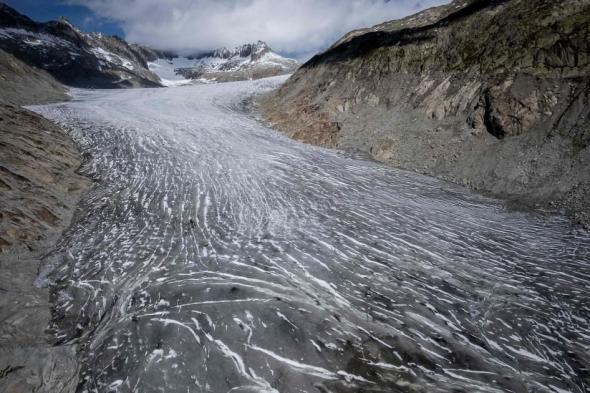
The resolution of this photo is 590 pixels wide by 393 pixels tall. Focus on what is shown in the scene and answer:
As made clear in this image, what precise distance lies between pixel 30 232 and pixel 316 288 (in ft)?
20.5

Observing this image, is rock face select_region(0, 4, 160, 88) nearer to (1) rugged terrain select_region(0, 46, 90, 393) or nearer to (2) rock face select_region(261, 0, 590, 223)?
(1) rugged terrain select_region(0, 46, 90, 393)

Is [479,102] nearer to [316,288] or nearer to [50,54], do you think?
[316,288]

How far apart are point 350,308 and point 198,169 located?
8122 millimetres

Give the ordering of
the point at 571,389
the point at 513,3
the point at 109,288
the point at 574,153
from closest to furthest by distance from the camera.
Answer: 1. the point at 571,389
2. the point at 109,288
3. the point at 574,153
4. the point at 513,3

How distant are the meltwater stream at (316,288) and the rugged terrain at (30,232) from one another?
1.03ft

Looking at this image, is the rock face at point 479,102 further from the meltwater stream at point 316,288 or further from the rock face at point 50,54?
the rock face at point 50,54

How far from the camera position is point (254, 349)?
4688mm

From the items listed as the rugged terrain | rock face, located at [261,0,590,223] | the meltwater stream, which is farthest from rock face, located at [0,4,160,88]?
the meltwater stream

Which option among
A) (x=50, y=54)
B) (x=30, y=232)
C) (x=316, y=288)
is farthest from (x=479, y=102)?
(x=50, y=54)

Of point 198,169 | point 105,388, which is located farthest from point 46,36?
point 105,388

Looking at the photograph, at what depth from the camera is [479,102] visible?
11891mm

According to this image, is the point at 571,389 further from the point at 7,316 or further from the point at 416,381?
the point at 7,316

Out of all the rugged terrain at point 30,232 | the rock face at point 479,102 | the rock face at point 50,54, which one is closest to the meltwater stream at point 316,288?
the rugged terrain at point 30,232

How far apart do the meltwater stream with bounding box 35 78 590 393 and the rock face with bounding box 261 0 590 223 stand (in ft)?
4.80
